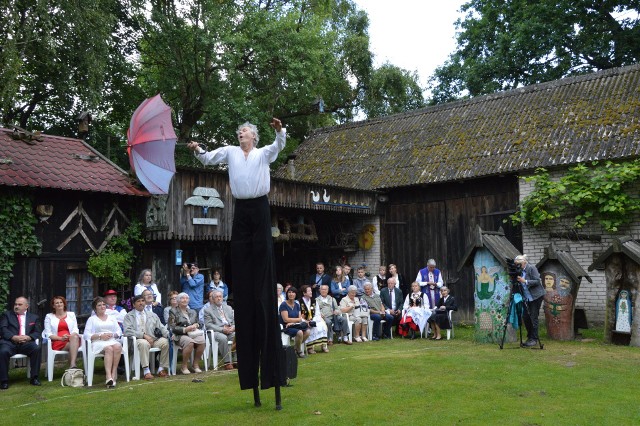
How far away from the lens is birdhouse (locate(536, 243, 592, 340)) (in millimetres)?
11315

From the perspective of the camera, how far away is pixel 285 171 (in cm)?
2034

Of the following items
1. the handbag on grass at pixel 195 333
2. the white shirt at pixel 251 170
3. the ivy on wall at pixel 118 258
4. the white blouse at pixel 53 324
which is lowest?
the handbag on grass at pixel 195 333

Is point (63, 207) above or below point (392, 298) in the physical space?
above

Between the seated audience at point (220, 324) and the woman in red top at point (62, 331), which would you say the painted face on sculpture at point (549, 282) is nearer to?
the seated audience at point (220, 324)

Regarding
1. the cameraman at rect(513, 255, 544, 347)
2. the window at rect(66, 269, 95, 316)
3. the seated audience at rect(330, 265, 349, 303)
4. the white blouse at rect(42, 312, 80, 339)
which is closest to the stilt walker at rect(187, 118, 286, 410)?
the white blouse at rect(42, 312, 80, 339)

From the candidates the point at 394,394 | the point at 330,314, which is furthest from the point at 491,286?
the point at 394,394

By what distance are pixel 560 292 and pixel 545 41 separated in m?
13.5

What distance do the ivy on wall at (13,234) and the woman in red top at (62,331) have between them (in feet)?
6.27

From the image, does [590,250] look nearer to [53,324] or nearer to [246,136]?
[246,136]

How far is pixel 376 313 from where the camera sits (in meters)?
13.1

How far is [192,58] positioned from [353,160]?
6.77 m

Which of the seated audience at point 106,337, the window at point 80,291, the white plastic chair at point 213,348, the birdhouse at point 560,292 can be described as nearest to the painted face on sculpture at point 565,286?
the birdhouse at point 560,292

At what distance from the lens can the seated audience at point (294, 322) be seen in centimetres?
1059

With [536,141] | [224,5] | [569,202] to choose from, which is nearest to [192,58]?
[224,5]
